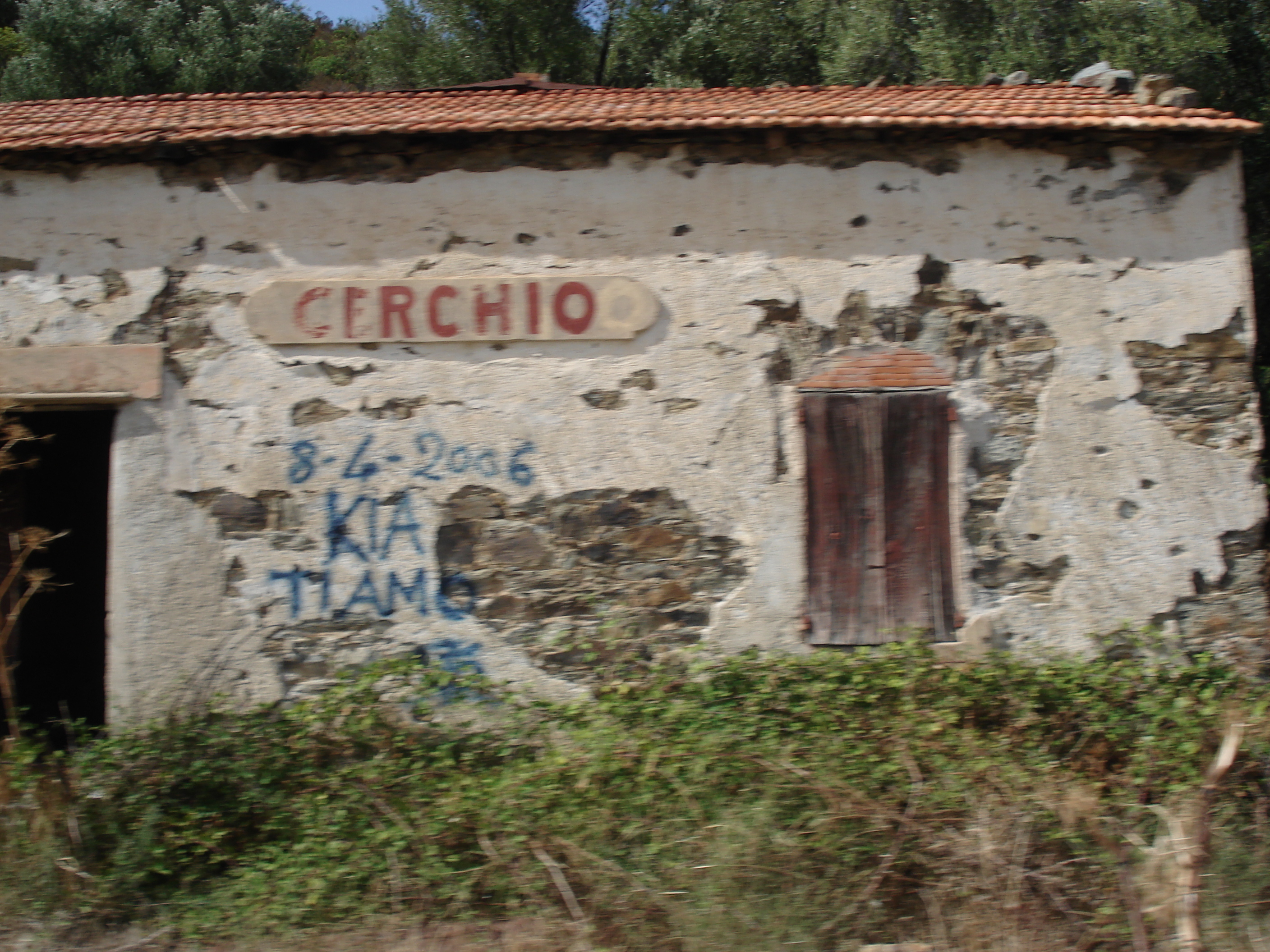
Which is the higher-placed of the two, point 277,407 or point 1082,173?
point 1082,173

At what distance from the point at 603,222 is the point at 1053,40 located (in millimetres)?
7607

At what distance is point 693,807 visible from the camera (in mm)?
3635

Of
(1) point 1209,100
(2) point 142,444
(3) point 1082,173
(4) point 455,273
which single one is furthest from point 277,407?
(1) point 1209,100

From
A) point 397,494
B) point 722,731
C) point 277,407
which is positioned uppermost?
point 277,407

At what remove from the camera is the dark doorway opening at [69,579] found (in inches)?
221

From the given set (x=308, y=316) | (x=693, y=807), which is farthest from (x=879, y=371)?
(x=308, y=316)

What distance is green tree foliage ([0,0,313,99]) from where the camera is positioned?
13.0 m

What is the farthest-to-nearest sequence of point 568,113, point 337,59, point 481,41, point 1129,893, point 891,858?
point 337,59, point 481,41, point 568,113, point 891,858, point 1129,893

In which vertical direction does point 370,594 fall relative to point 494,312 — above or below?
below

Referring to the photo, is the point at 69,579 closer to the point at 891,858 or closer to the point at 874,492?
the point at 874,492

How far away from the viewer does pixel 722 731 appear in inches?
163

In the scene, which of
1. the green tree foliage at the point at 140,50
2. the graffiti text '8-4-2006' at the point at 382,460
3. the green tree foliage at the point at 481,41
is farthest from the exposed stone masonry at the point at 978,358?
the green tree foliage at the point at 140,50

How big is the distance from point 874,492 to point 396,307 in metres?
2.61

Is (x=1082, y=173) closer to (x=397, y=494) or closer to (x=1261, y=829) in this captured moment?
(x=1261, y=829)
